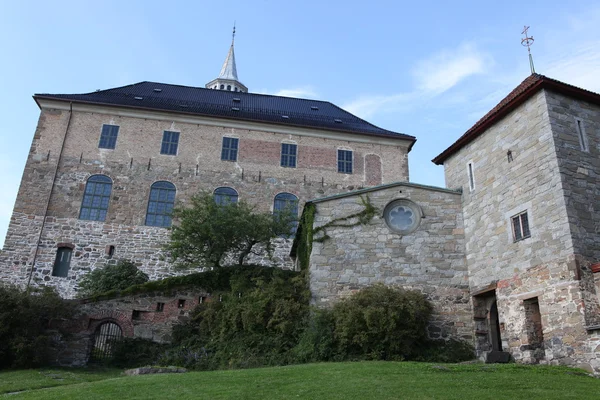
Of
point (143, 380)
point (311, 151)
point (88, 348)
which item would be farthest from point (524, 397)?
point (311, 151)

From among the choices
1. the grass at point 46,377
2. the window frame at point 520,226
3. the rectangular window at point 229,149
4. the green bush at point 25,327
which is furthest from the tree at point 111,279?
the window frame at point 520,226

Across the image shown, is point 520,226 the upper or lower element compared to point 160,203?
lower

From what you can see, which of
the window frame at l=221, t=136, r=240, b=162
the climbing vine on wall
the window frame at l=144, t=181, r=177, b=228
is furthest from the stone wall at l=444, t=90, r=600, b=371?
the window frame at l=144, t=181, r=177, b=228

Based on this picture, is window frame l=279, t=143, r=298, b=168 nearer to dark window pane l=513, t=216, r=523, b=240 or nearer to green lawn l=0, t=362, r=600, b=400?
dark window pane l=513, t=216, r=523, b=240

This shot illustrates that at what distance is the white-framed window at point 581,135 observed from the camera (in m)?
13.6

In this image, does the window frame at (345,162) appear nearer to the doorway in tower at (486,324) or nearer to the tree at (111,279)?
the tree at (111,279)

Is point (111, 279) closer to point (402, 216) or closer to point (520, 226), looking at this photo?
point (402, 216)

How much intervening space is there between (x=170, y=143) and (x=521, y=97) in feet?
59.6

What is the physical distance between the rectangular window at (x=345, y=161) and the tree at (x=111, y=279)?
1149cm

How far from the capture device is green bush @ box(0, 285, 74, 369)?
14.4 m

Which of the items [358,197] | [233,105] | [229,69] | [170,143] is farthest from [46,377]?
[229,69]

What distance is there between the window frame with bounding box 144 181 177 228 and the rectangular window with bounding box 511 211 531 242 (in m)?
16.7

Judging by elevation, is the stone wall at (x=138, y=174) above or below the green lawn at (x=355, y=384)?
above

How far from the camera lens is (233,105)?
30.3 m
